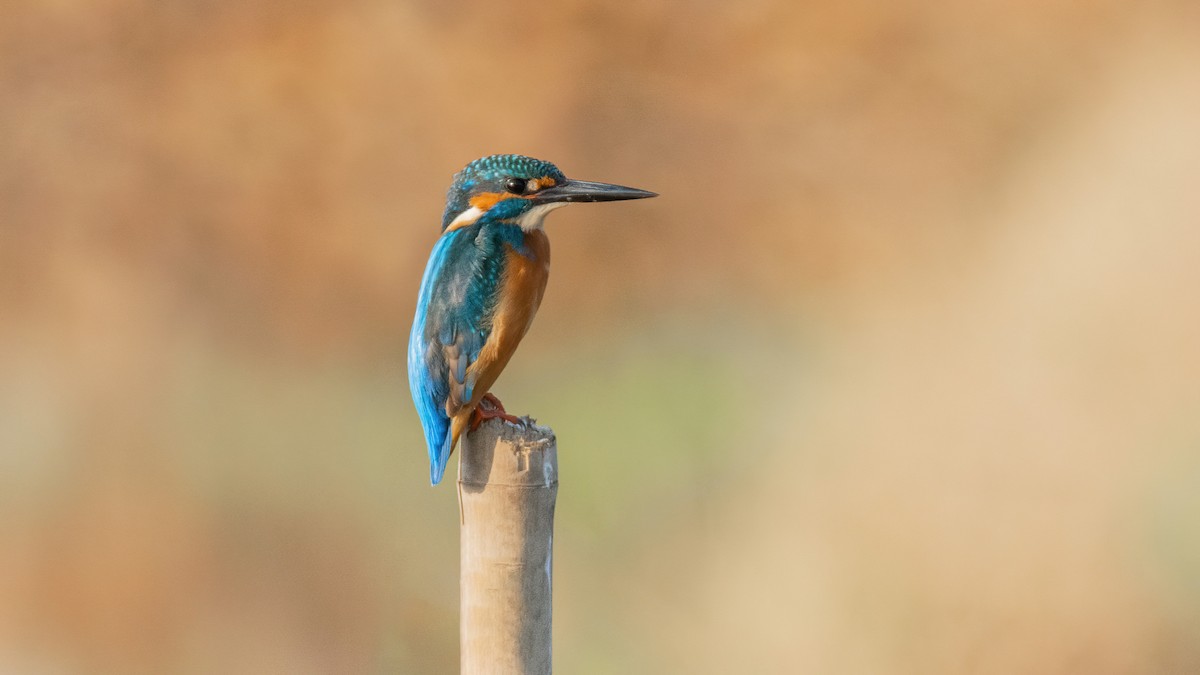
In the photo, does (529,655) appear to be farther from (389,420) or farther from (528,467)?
(389,420)

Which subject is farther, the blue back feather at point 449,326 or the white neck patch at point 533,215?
the white neck patch at point 533,215

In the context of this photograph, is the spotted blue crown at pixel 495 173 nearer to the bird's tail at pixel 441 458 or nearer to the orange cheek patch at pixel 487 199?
the orange cheek patch at pixel 487 199

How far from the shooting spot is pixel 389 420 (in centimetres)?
412

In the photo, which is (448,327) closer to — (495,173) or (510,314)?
(510,314)

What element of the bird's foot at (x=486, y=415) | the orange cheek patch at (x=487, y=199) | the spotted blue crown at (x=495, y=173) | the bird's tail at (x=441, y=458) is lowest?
the bird's tail at (x=441, y=458)

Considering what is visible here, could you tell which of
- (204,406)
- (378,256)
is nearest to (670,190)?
(378,256)

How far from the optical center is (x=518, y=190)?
2160 millimetres

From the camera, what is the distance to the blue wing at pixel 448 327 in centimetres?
205

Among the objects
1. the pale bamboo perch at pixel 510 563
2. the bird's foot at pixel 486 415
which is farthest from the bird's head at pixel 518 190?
the pale bamboo perch at pixel 510 563

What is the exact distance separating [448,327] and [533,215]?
261 mm

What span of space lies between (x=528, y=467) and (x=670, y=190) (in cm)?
292

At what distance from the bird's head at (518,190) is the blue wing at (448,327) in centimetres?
8

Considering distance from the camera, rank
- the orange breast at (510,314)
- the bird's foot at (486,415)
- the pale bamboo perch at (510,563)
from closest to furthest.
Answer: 1. the pale bamboo perch at (510,563)
2. the bird's foot at (486,415)
3. the orange breast at (510,314)

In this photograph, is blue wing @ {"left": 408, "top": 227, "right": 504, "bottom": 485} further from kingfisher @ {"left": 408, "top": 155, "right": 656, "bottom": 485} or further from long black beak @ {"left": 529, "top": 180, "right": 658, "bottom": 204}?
long black beak @ {"left": 529, "top": 180, "right": 658, "bottom": 204}
